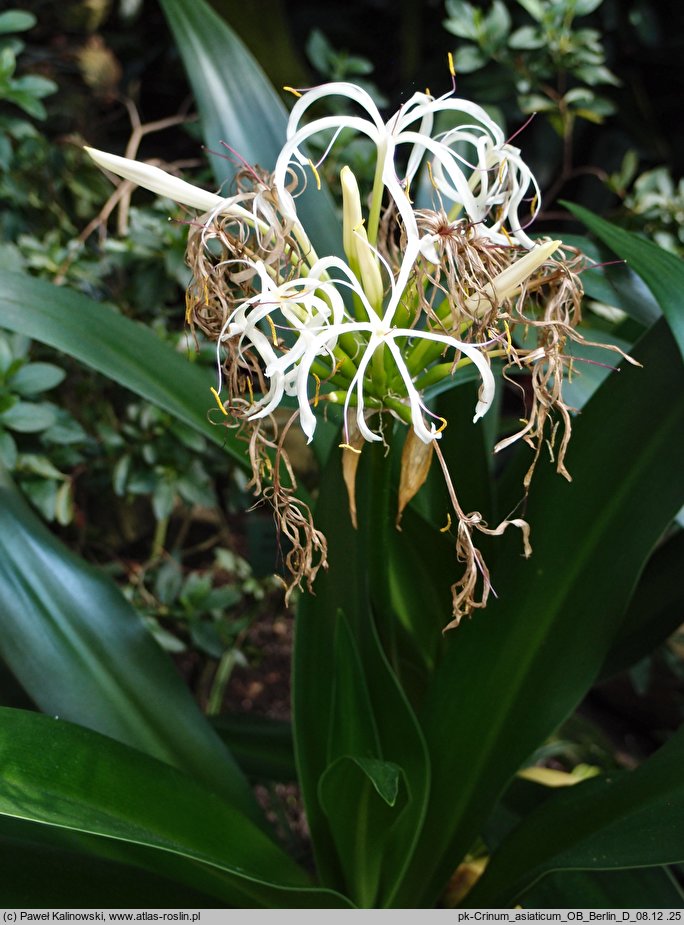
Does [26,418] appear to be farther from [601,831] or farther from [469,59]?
[469,59]

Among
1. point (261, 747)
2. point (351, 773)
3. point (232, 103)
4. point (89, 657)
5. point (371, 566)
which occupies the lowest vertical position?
point (261, 747)

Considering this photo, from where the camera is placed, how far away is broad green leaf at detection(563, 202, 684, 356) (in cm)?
46

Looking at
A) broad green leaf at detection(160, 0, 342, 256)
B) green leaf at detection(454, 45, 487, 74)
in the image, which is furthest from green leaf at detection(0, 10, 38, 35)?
green leaf at detection(454, 45, 487, 74)

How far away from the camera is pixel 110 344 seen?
0.59m

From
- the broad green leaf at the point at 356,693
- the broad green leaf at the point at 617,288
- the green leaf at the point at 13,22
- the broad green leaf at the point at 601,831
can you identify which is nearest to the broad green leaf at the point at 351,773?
the broad green leaf at the point at 356,693

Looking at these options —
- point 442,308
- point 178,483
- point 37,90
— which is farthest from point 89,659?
point 37,90

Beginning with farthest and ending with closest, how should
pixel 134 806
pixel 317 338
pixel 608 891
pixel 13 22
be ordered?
pixel 13 22 → pixel 608 891 → pixel 134 806 → pixel 317 338

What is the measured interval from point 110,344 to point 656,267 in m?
0.39

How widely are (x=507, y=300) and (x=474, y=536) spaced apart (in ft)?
1.00

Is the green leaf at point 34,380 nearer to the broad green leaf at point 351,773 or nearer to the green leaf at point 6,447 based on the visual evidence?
the green leaf at point 6,447

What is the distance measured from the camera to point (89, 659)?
0.64m

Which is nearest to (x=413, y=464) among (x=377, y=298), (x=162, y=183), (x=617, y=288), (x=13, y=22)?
(x=377, y=298)

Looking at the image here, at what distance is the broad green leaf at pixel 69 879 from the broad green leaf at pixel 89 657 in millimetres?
85

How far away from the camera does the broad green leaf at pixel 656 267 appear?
0.46m
